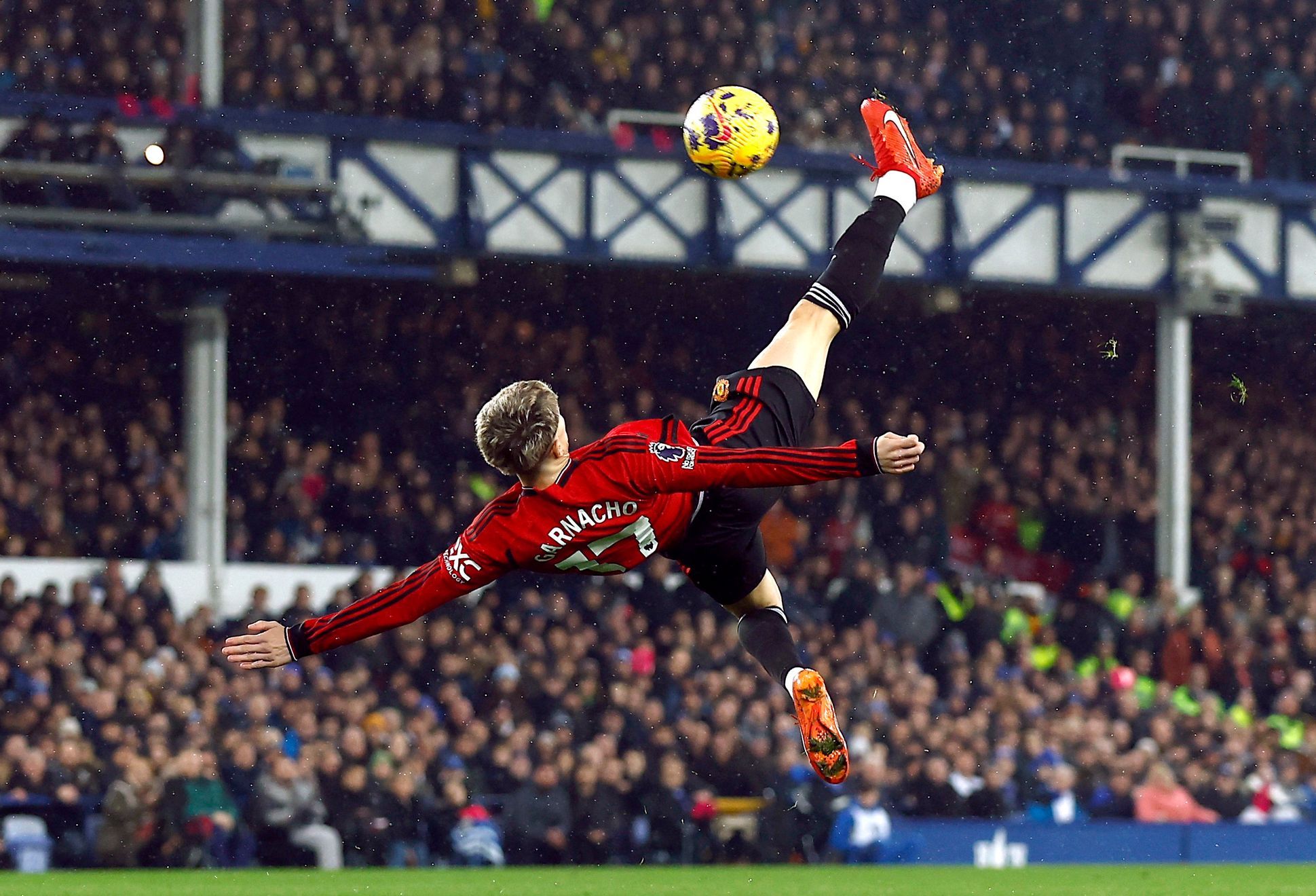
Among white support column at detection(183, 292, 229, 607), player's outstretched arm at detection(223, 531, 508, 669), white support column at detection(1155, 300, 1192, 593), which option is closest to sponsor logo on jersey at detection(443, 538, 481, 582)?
player's outstretched arm at detection(223, 531, 508, 669)

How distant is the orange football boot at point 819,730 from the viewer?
8.03 meters

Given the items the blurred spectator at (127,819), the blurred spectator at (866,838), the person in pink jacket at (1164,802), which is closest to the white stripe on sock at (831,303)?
the blurred spectator at (127,819)

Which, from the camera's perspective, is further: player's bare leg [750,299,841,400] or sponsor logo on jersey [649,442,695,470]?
player's bare leg [750,299,841,400]

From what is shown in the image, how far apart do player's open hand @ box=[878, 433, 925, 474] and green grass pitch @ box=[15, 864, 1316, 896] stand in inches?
203

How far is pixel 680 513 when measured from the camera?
8047 millimetres

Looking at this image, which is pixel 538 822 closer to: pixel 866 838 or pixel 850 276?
pixel 866 838

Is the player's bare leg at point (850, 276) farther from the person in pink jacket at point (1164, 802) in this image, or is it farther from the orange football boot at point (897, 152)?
the person in pink jacket at point (1164, 802)

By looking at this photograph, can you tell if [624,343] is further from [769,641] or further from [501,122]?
[769,641]

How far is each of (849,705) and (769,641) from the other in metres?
8.48

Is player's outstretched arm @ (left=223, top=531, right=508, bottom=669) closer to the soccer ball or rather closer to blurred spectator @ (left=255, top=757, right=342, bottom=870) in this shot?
the soccer ball

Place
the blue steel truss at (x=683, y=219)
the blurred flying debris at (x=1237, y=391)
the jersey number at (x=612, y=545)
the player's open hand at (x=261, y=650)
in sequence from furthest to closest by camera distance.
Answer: the blurred flying debris at (x=1237, y=391)
the blue steel truss at (x=683, y=219)
the jersey number at (x=612, y=545)
the player's open hand at (x=261, y=650)

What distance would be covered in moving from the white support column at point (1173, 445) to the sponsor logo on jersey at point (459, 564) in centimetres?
1416

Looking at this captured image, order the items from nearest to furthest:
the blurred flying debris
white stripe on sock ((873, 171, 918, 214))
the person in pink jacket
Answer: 1. white stripe on sock ((873, 171, 918, 214))
2. the person in pink jacket
3. the blurred flying debris

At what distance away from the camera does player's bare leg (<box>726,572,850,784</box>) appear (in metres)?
8.04
